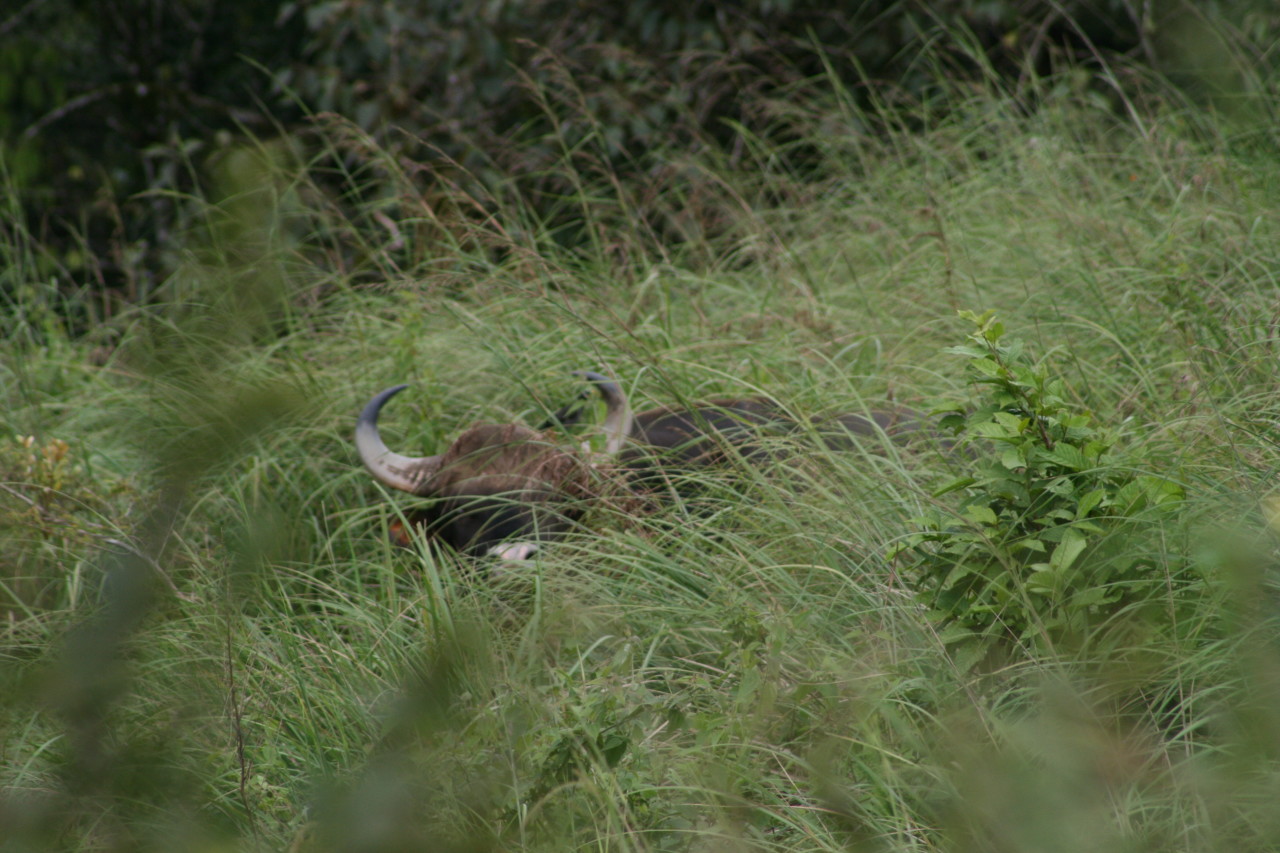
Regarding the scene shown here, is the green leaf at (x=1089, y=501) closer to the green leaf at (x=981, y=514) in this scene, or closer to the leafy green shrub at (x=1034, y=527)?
the leafy green shrub at (x=1034, y=527)

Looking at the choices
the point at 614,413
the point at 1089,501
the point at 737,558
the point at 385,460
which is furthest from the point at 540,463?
the point at 1089,501

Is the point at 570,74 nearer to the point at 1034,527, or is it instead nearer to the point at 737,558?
the point at 737,558

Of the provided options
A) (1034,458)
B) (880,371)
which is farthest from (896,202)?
(1034,458)

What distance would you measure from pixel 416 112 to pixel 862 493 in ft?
17.5

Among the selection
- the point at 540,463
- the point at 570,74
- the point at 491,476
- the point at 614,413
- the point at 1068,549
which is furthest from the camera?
the point at 570,74

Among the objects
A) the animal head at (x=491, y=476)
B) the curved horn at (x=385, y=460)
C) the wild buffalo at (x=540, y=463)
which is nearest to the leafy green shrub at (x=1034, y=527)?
the wild buffalo at (x=540, y=463)

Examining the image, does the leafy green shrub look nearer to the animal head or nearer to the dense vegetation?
the dense vegetation

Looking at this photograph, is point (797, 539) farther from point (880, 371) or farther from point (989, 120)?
point (989, 120)

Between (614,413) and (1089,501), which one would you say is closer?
(1089,501)

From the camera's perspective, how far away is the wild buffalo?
3.15 m

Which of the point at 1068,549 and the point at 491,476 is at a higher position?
the point at 1068,549

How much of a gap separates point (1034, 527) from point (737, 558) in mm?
599

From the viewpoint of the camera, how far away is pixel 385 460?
12.1 feet

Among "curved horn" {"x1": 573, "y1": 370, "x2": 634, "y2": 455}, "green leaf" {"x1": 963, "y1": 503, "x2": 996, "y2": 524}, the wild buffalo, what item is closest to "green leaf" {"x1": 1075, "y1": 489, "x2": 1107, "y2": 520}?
"green leaf" {"x1": 963, "y1": 503, "x2": 996, "y2": 524}
